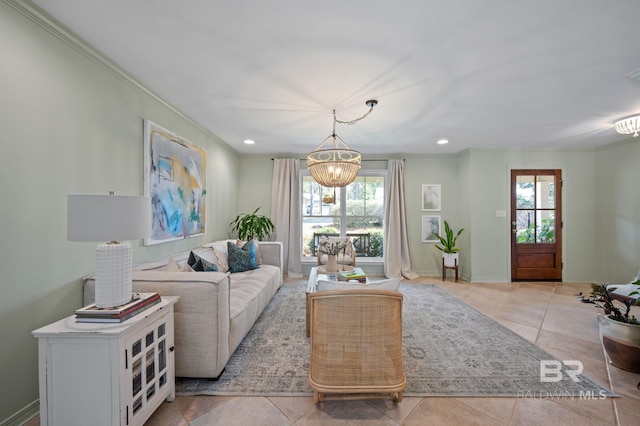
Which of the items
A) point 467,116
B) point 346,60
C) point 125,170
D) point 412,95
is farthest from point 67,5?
point 467,116

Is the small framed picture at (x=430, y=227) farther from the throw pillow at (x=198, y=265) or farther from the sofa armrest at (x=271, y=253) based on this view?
the throw pillow at (x=198, y=265)

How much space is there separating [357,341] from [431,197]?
4.37 metres

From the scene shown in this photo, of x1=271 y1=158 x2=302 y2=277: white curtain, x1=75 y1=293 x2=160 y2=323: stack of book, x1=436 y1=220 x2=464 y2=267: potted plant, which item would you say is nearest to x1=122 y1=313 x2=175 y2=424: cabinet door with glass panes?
x1=75 y1=293 x2=160 y2=323: stack of book

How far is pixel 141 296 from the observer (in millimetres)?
1621

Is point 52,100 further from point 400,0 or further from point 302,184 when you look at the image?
point 302,184

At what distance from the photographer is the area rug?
1848 millimetres

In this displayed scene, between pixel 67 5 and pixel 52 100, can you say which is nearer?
pixel 67 5

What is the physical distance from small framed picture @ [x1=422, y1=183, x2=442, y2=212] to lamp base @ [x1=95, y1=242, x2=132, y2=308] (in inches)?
197

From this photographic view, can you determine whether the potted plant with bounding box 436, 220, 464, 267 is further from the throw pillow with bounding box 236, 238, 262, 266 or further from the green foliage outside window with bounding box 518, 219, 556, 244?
the throw pillow with bounding box 236, 238, 262, 266

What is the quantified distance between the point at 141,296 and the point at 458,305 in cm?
367

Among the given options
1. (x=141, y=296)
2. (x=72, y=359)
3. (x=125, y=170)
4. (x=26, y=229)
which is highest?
(x=125, y=170)

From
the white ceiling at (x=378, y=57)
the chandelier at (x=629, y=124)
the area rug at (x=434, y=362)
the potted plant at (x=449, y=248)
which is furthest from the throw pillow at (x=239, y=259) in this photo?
the chandelier at (x=629, y=124)

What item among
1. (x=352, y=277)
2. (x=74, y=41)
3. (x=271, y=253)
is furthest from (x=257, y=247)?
(x=74, y=41)

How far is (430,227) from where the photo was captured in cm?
528
